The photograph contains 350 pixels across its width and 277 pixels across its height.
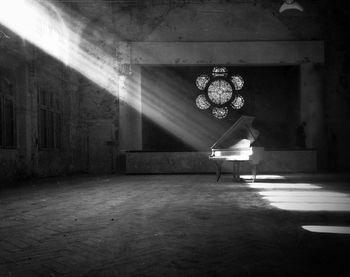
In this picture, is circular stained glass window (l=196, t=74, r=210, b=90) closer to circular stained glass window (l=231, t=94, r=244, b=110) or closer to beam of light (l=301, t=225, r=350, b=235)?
circular stained glass window (l=231, t=94, r=244, b=110)

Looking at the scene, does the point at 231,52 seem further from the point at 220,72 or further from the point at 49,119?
the point at 49,119

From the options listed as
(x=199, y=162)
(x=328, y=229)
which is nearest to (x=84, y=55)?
(x=199, y=162)

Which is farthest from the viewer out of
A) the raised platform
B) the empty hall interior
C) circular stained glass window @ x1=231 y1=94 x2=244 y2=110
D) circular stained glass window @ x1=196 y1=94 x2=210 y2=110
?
circular stained glass window @ x1=196 y1=94 x2=210 y2=110

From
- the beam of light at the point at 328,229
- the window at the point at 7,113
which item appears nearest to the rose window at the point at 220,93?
the window at the point at 7,113

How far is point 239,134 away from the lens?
8.34 metres

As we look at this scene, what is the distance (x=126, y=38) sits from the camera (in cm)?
1305

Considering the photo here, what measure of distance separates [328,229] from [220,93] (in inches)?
588

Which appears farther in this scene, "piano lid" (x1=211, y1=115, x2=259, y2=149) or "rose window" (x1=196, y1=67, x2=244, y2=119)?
"rose window" (x1=196, y1=67, x2=244, y2=119)

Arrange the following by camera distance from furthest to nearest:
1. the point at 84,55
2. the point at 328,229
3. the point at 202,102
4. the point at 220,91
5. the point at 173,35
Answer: the point at 202,102, the point at 220,91, the point at 84,55, the point at 173,35, the point at 328,229

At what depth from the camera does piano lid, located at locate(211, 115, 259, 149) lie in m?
8.20

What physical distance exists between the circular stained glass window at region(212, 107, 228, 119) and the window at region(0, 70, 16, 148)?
1071 cm

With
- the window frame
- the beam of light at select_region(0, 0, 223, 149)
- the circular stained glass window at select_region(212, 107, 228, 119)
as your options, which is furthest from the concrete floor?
the circular stained glass window at select_region(212, 107, 228, 119)

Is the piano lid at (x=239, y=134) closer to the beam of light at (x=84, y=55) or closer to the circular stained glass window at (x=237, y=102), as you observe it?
the beam of light at (x=84, y=55)

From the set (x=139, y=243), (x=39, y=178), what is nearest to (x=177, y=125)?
(x=39, y=178)
